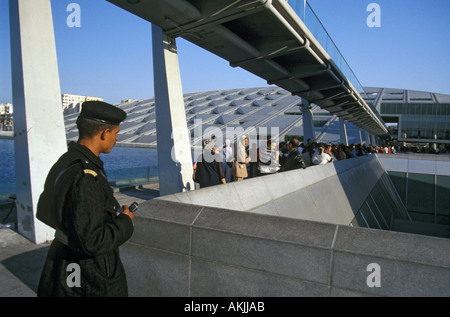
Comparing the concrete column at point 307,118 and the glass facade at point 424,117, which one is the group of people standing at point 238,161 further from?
the glass facade at point 424,117

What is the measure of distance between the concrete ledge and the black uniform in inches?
38.3

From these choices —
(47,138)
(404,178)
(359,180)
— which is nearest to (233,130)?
(404,178)

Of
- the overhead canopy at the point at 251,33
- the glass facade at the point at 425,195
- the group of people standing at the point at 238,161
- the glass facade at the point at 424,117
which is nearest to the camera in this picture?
the overhead canopy at the point at 251,33

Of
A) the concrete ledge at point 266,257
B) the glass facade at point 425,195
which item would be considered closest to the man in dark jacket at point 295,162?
the concrete ledge at point 266,257

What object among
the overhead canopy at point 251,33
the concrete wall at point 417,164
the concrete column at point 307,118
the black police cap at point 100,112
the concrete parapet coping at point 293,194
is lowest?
the concrete wall at point 417,164

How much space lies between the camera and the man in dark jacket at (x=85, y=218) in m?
1.47

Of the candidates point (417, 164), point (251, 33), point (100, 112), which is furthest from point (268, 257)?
point (417, 164)

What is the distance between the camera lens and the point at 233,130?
4328cm

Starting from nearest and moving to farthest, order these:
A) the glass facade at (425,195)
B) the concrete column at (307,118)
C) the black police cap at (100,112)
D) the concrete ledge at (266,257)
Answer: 1. the black police cap at (100,112)
2. the concrete ledge at (266,257)
3. the concrete column at (307,118)
4. the glass facade at (425,195)

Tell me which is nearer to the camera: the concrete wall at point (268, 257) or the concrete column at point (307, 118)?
the concrete wall at point (268, 257)

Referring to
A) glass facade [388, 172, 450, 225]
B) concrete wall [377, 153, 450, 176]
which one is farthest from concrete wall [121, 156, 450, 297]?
concrete wall [377, 153, 450, 176]

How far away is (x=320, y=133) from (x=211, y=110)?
1980cm

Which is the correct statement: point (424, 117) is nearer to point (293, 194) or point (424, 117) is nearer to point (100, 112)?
point (293, 194)

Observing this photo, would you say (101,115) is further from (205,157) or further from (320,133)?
(320,133)
